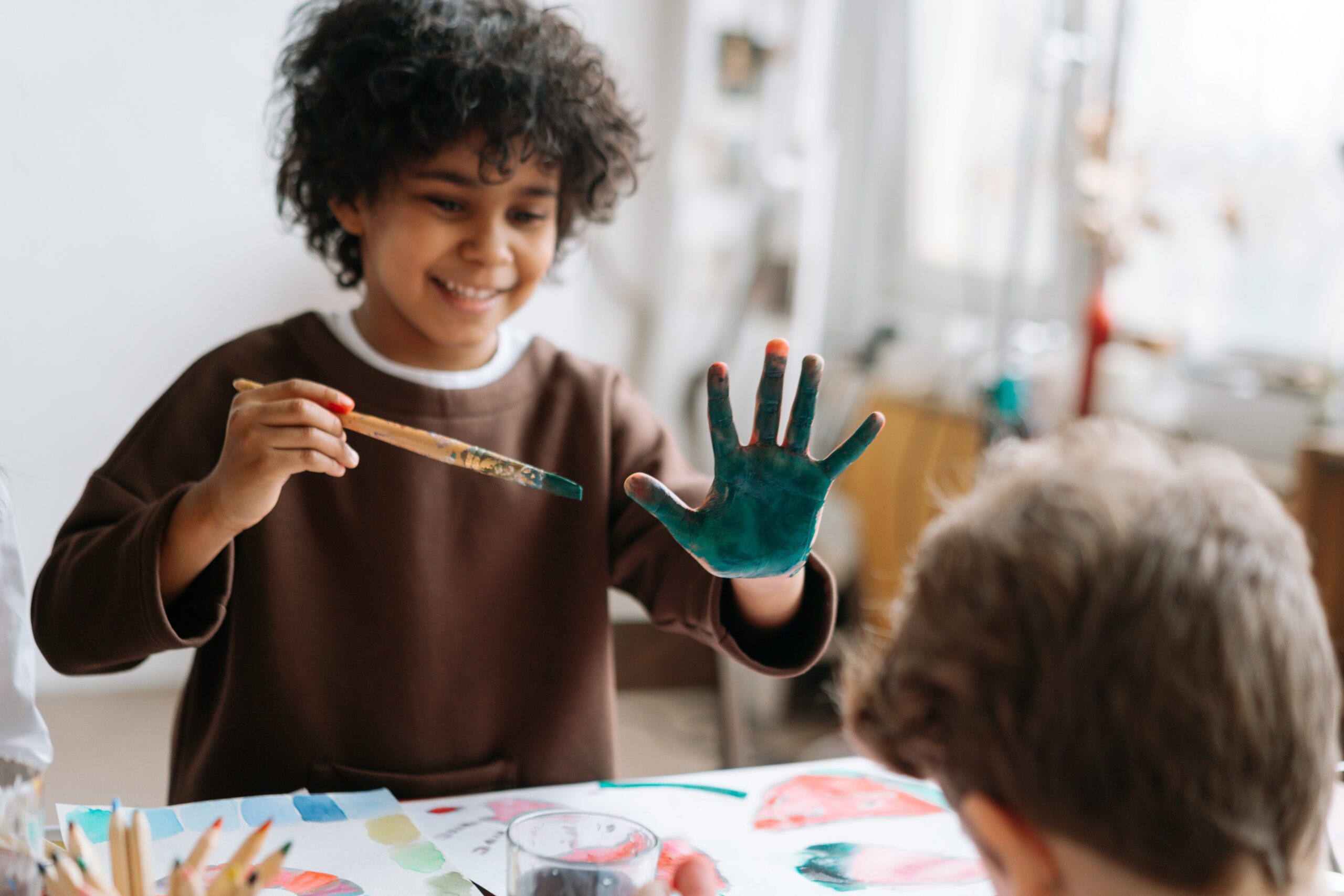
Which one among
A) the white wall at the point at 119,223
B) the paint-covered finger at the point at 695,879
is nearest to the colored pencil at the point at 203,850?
the paint-covered finger at the point at 695,879

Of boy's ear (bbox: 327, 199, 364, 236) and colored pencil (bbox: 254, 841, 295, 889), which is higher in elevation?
boy's ear (bbox: 327, 199, 364, 236)

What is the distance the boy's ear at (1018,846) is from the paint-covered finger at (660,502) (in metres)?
0.30

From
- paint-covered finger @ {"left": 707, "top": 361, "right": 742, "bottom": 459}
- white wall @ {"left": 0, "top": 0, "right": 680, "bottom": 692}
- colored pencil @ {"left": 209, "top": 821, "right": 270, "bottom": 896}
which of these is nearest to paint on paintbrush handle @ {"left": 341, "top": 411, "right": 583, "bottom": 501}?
paint-covered finger @ {"left": 707, "top": 361, "right": 742, "bottom": 459}

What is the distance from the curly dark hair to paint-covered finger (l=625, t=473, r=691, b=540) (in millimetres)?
376

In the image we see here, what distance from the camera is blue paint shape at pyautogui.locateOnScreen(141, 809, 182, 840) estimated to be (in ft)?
2.44

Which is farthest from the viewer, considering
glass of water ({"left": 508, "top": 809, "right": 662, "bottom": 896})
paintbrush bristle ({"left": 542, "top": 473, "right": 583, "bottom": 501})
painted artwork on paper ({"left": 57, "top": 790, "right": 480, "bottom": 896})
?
paintbrush bristle ({"left": 542, "top": 473, "right": 583, "bottom": 501})

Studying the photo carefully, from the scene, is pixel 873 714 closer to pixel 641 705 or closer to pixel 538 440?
pixel 538 440

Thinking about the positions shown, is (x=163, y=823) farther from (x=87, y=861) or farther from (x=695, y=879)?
(x=695, y=879)

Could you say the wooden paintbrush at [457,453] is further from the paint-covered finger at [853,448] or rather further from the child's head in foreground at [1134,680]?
the child's head in foreground at [1134,680]

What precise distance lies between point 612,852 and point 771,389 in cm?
29

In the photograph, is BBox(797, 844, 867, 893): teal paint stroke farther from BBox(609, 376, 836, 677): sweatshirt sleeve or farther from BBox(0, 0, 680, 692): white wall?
BBox(0, 0, 680, 692): white wall

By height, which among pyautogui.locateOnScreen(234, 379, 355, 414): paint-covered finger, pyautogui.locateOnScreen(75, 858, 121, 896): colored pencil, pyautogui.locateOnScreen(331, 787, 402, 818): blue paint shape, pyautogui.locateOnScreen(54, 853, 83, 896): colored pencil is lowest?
pyautogui.locateOnScreen(331, 787, 402, 818): blue paint shape

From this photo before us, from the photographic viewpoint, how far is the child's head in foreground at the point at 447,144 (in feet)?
3.28

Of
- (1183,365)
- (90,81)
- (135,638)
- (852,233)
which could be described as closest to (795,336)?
(852,233)
